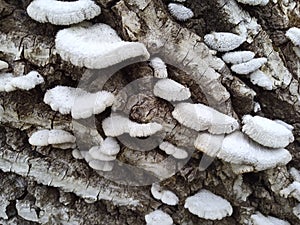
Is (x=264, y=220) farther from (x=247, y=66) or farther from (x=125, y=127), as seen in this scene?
(x=125, y=127)

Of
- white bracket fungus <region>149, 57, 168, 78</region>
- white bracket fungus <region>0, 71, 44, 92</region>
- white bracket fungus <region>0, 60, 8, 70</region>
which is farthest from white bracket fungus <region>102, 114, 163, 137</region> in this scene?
white bracket fungus <region>0, 60, 8, 70</region>

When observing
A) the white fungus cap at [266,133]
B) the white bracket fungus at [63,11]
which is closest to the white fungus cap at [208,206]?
the white fungus cap at [266,133]

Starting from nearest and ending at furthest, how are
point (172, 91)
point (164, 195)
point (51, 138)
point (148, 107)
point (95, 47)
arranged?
1. point (95, 47)
2. point (172, 91)
3. point (148, 107)
4. point (51, 138)
5. point (164, 195)

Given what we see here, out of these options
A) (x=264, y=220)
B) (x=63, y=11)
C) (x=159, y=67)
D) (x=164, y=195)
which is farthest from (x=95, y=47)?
(x=264, y=220)

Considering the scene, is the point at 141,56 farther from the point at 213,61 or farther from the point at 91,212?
the point at 91,212

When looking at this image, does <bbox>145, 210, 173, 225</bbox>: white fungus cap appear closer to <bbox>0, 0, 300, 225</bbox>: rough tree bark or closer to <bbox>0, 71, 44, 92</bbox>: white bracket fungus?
<bbox>0, 0, 300, 225</bbox>: rough tree bark

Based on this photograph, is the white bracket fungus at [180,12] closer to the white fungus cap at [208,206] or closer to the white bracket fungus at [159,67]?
the white bracket fungus at [159,67]
